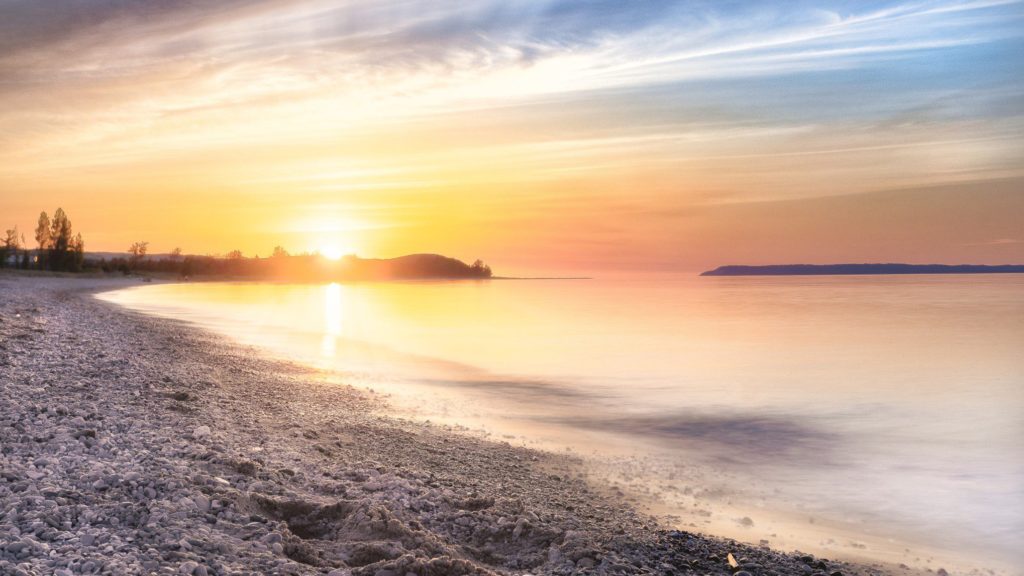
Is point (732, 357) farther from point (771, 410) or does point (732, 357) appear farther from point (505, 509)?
point (505, 509)

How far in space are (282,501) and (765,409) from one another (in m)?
14.8

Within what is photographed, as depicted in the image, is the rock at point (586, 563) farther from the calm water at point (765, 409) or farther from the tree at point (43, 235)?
the tree at point (43, 235)

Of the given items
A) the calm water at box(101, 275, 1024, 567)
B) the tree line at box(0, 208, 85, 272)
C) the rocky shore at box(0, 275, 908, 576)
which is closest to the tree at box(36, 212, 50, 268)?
the tree line at box(0, 208, 85, 272)

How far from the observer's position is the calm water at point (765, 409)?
995cm

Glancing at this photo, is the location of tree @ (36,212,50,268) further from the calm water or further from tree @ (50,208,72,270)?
the calm water

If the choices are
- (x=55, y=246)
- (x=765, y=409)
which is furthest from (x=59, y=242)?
(x=765, y=409)

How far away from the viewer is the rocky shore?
5426mm

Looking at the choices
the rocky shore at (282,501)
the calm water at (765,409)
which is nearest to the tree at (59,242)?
the calm water at (765,409)

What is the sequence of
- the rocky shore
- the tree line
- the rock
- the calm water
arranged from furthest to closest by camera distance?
the tree line
the calm water
the rock
the rocky shore

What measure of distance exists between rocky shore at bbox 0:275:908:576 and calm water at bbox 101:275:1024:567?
1869mm

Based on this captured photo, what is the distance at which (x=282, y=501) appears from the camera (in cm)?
668

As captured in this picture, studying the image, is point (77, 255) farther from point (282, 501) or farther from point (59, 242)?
point (282, 501)

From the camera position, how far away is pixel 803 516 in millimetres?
9688

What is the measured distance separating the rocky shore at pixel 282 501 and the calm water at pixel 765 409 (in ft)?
6.13
